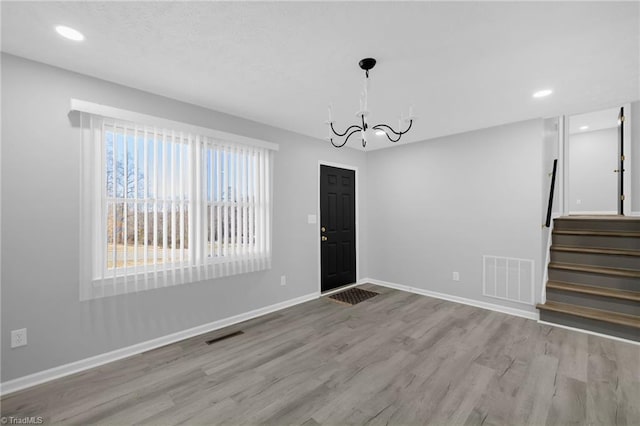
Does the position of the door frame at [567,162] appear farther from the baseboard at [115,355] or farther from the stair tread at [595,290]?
the baseboard at [115,355]

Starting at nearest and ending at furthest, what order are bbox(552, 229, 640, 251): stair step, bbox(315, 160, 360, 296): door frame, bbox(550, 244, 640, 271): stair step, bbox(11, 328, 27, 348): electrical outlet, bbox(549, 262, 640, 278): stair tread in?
1. bbox(11, 328, 27, 348): electrical outlet
2. bbox(549, 262, 640, 278): stair tread
3. bbox(550, 244, 640, 271): stair step
4. bbox(552, 229, 640, 251): stair step
5. bbox(315, 160, 360, 296): door frame

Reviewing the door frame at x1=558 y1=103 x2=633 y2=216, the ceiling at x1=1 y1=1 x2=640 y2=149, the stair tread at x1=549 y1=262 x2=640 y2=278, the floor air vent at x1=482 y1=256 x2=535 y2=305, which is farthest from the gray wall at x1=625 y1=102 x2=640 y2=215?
the floor air vent at x1=482 y1=256 x2=535 y2=305

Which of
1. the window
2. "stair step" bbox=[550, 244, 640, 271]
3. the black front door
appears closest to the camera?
the window

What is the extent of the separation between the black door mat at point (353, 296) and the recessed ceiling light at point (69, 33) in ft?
13.1

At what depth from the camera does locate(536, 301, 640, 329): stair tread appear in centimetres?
294

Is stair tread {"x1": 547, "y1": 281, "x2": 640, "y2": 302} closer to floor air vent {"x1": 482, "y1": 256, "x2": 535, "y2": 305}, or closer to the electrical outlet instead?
floor air vent {"x1": 482, "y1": 256, "x2": 535, "y2": 305}

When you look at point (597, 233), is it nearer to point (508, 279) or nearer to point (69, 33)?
point (508, 279)

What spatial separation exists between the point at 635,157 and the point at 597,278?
122 inches

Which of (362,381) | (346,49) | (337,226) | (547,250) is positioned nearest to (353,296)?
(337,226)

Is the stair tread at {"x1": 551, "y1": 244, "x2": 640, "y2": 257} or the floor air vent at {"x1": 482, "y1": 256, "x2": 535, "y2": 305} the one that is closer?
the stair tread at {"x1": 551, "y1": 244, "x2": 640, "y2": 257}

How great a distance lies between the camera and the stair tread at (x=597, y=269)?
324 cm

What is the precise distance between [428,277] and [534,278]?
1411 millimetres

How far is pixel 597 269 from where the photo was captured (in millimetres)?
3471

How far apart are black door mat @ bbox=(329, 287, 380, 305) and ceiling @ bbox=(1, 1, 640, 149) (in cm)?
280
